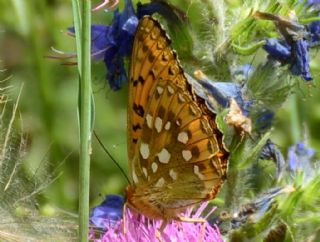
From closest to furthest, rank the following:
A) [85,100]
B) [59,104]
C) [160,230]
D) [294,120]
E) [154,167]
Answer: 1. [85,100]
2. [154,167]
3. [160,230]
4. [294,120]
5. [59,104]

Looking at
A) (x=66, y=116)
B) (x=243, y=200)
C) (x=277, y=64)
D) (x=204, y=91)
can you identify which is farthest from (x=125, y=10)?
(x=66, y=116)

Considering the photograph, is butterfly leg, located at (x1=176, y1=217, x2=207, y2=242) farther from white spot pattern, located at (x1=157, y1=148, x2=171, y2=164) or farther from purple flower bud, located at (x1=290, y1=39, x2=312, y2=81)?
purple flower bud, located at (x1=290, y1=39, x2=312, y2=81)

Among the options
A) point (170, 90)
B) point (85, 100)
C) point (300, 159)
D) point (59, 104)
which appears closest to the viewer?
point (85, 100)

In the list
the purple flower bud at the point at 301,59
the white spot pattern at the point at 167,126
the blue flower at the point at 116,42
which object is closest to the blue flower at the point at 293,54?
the purple flower bud at the point at 301,59

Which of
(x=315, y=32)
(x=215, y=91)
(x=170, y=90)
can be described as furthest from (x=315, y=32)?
(x=170, y=90)

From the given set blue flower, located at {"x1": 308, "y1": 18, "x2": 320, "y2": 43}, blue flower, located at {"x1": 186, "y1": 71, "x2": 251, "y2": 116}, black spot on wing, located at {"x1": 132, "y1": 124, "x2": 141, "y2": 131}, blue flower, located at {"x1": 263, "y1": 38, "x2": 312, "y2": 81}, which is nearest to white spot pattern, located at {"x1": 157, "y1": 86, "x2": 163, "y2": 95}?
black spot on wing, located at {"x1": 132, "y1": 124, "x2": 141, "y2": 131}

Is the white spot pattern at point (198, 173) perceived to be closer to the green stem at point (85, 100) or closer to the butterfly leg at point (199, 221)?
the butterfly leg at point (199, 221)

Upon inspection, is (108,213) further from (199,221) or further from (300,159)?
(300,159)

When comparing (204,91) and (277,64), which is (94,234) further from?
(277,64)
